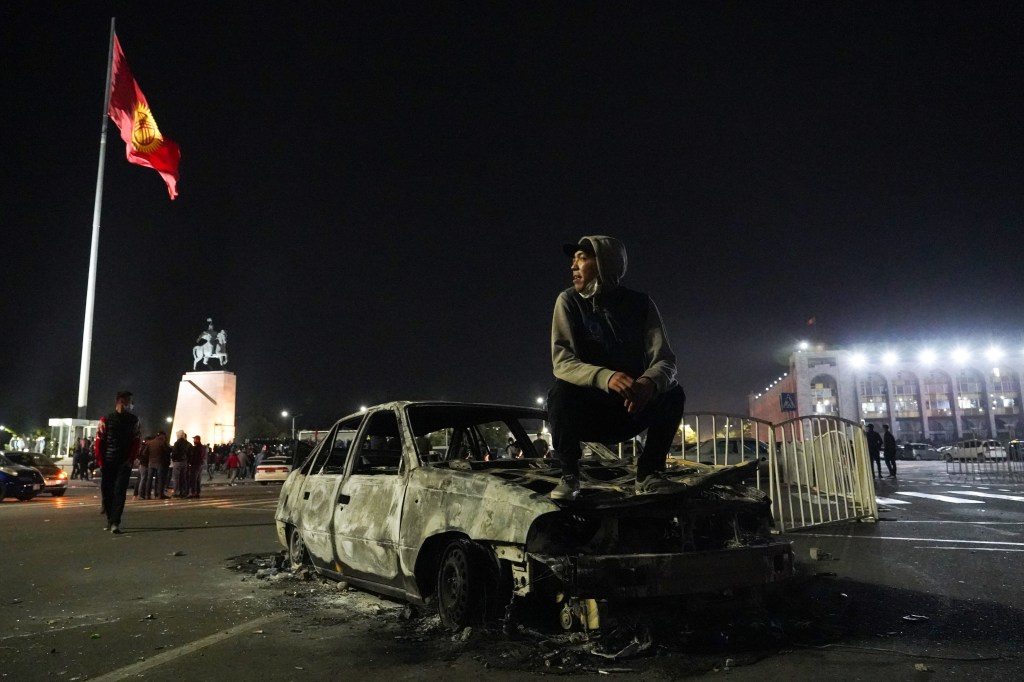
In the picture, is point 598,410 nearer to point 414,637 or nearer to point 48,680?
point 414,637

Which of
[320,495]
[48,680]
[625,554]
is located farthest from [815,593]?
[48,680]

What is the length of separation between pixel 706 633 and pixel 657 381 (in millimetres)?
1365

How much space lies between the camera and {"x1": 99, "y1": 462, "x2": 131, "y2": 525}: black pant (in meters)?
9.72

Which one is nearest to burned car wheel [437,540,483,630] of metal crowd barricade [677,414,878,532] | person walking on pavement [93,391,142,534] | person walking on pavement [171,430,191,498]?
metal crowd barricade [677,414,878,532]

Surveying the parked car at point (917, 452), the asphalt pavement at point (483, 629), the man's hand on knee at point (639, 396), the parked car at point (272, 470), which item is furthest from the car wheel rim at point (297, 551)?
the parked car at point (917, 452)

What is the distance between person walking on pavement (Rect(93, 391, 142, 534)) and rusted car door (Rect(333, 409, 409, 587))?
574 centimetres

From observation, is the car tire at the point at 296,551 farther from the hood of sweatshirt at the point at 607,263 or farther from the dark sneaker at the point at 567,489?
the hood of sweatshirt at the point at 607,263

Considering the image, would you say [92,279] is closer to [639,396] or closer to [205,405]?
[205,405]

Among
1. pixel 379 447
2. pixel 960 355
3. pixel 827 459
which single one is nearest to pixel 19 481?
pixel 379 447

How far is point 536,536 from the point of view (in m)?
3.69

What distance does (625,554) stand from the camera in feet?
12.0

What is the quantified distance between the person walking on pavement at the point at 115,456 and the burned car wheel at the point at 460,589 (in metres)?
7.32

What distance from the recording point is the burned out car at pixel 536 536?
11.9 feet

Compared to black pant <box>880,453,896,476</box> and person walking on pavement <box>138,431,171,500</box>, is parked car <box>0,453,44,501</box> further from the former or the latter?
Result: black pant <box>880,453,896,476</box>
